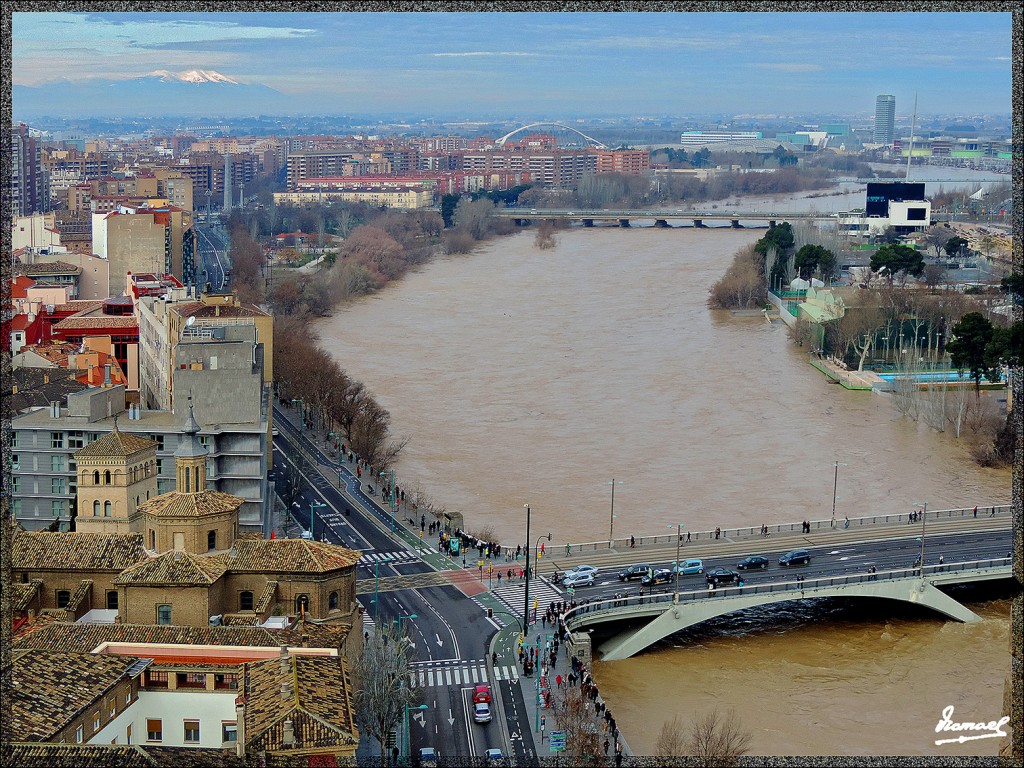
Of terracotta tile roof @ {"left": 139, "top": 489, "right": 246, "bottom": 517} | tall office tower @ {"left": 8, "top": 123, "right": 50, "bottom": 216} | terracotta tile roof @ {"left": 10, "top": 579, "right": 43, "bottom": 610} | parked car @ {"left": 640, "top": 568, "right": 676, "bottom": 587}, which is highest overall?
tall office tower @ {"left": 8, "top": 123, "right": 50, "bottom": 216}

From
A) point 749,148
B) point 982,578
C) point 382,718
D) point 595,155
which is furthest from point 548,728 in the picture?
point 749,148

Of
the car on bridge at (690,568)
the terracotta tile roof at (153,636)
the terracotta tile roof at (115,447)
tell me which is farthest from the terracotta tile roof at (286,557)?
the car on bridge at (690,568)

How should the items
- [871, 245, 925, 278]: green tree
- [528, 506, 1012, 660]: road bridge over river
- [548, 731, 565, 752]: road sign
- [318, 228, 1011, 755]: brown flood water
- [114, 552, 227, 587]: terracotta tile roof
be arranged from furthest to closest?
[871, 245, 925, 278]: green tree → [528, 506, 1012, 660]: road bridge over river → [318, 228, 1011, 755]: brown flood water → [114, 552, 227, 587]: terracotta tile roof → [548, 731, 565, 752]: road sign

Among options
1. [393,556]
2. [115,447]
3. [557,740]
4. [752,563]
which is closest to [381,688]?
[557,740]

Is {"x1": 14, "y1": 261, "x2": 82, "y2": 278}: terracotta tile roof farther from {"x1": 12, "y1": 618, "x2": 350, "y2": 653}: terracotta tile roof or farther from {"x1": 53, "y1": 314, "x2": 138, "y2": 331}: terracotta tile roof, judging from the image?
{"x1": 12, "y1": 618, "x2": 350, "y2": 653}: terracotta tile roof

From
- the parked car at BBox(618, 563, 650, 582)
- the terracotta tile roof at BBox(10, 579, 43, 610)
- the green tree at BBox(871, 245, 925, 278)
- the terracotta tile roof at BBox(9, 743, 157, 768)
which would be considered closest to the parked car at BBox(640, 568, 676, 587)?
the parked car at BBox(618, 563, 650, 582)

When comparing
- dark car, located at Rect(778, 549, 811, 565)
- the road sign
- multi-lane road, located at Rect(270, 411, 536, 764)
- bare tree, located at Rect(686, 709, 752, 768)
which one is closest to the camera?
bare tree, located at Rect(686, 709, 752, 768)

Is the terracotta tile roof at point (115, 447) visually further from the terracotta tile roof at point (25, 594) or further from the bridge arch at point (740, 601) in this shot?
the bridge arch at point (740, 601)
